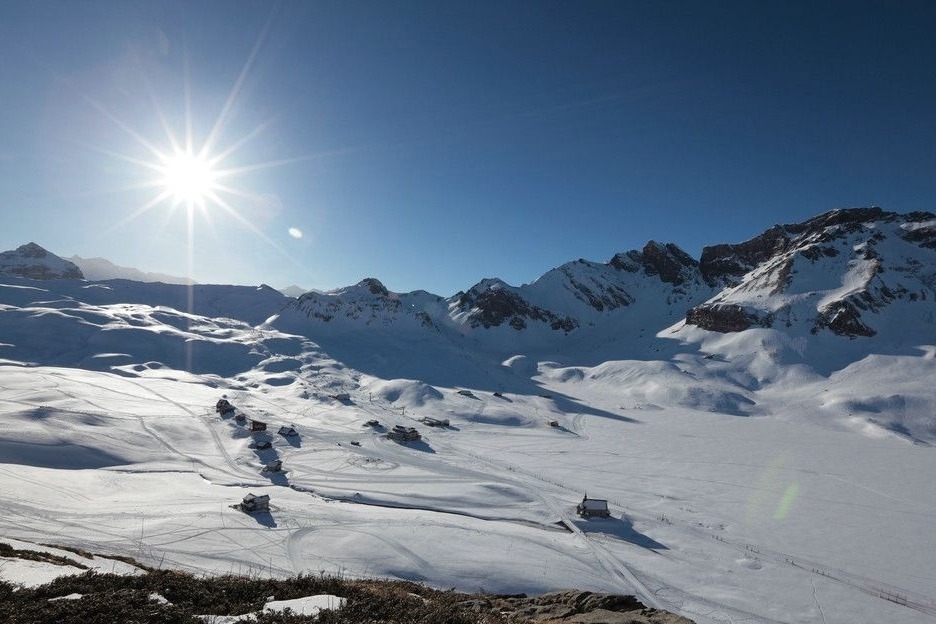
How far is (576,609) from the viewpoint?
1555 cm

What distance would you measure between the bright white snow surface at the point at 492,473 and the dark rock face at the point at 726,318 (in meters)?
16.1

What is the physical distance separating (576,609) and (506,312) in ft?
554

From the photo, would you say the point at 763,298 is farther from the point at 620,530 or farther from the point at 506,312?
the point at 620,530

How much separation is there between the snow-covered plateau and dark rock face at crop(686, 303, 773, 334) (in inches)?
42.9

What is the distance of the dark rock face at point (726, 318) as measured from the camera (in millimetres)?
122438

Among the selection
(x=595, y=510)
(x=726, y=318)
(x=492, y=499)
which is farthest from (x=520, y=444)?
(x=726, y=318)

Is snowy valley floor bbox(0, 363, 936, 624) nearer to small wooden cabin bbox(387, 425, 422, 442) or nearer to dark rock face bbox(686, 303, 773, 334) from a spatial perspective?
small wooden cabin bbox(387, 425, 422, 442)

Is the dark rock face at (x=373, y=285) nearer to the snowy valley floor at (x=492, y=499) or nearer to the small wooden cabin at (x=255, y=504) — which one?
the snowy valley floor at (x=492, y=499)

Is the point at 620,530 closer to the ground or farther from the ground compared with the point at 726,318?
closer to the ground

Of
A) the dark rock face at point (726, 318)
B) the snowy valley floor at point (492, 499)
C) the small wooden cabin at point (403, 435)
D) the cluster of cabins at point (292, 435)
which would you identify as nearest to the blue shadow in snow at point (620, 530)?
the snowy valley floor at point (492, 499)

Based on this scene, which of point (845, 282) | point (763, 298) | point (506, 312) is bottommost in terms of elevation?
point (506, 312)

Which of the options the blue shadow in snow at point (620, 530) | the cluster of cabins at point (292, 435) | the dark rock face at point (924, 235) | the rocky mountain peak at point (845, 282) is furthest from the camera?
the dark rock face at point (924, 235)

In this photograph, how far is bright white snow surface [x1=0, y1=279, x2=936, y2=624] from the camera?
24.0 m

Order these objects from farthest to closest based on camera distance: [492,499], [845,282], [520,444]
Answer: [845,282] < [520,444] < [492,499]
